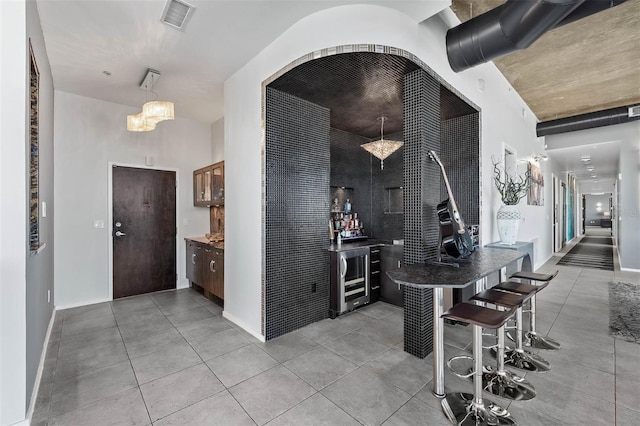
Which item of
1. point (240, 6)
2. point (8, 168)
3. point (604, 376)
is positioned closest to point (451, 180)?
point (604, 376)

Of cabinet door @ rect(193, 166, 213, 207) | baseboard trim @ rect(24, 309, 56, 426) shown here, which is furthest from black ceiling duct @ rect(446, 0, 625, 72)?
baseboard trim @ rect(24, 309, 56, 426)

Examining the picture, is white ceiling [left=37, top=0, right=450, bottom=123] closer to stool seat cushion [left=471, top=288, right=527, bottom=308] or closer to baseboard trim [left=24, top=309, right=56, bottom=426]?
stool seat cushion [left=471, top=288, right=527, bottom=308]

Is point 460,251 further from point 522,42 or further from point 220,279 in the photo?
point 220,279

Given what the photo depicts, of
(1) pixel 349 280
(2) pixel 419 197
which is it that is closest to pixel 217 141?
(1) pixel 349 280

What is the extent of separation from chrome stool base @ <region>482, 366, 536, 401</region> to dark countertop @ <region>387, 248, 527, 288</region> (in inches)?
30.9

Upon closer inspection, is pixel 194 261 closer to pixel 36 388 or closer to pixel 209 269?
pixel 209 269

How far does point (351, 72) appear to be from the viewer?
270cm

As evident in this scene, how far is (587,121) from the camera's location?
20.1 feet

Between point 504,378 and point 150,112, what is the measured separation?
4120 millimetres

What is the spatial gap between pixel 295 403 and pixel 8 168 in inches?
91.9

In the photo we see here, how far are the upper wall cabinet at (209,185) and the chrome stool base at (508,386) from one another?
12.8 feet

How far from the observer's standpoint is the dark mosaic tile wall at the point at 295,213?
3.02 meters

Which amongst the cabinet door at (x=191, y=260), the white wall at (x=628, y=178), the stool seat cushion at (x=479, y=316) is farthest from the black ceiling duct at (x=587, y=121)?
the cabinet door at (x=191, y=260)

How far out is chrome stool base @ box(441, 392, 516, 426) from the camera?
175cm
